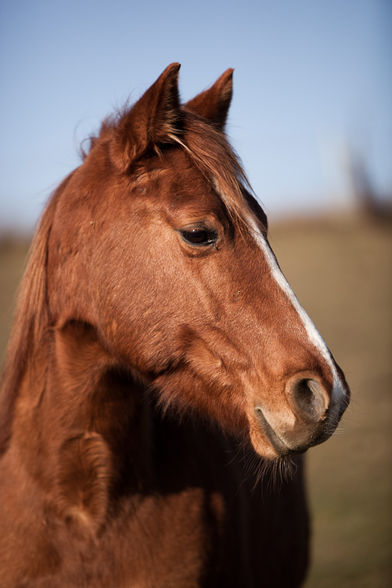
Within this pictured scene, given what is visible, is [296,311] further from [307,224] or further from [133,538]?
[307,224]

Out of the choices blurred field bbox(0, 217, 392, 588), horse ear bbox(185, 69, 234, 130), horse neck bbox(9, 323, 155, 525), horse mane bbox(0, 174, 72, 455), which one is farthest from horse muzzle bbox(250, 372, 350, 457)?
horse ear bbox(185, 69, 234, 130)

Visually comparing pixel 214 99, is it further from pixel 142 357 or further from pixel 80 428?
pixel 80 428

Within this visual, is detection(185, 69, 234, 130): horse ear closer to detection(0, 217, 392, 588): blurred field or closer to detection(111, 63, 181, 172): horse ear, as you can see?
detection(111, 63, 181, 172): horse ear

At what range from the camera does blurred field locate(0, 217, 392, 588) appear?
5418 millimetres

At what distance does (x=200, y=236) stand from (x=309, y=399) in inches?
29.2

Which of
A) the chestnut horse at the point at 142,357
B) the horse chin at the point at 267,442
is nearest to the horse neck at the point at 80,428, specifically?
the chestnut horse at the point at 142,357

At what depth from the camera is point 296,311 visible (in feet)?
6.61

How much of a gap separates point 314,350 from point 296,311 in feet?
0.55

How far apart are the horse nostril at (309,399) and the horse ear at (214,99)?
55.2 inches

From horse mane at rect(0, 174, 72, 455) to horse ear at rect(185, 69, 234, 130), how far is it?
0.75 m

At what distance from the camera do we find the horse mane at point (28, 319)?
94.7 inches

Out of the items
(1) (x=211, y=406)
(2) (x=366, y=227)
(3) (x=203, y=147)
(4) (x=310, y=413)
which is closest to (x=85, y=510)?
(1) (x=211, y=406)

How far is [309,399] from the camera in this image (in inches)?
75.4

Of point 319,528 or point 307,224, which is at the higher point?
point 319,528
